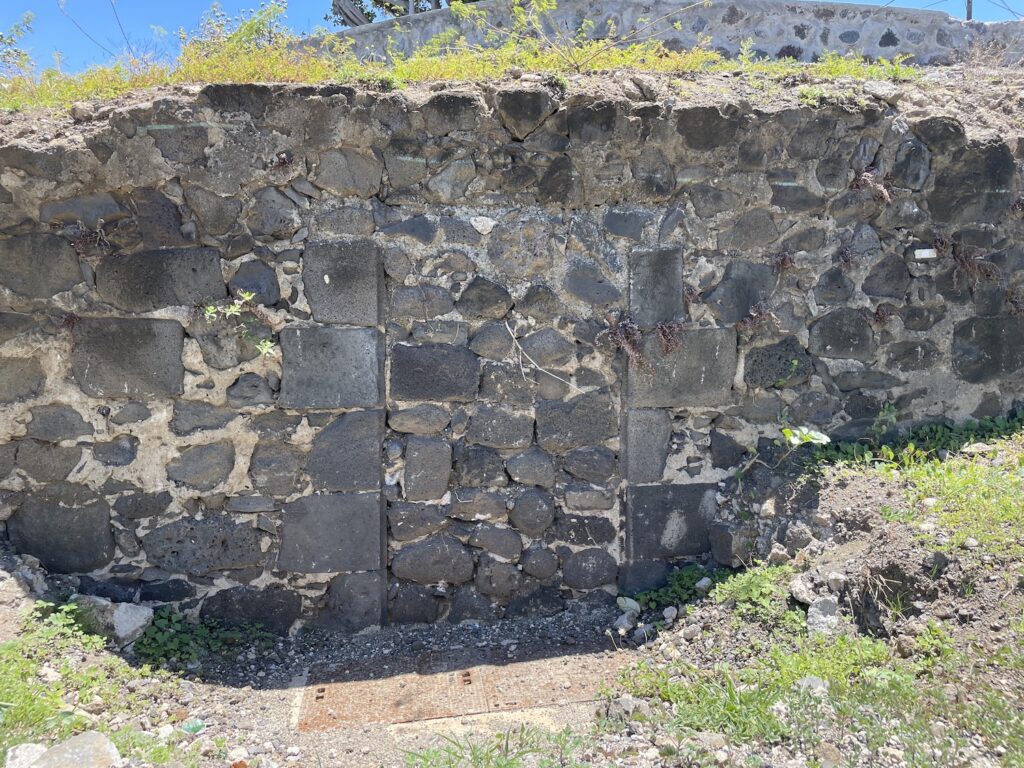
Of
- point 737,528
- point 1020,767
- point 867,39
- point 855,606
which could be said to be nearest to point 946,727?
point 1020,767

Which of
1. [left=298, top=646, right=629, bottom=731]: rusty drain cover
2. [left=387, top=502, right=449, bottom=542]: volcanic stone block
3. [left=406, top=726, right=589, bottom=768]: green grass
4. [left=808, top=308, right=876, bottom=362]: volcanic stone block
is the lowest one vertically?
[left=298, top=646, right=629, bottom=731]: rusty drain cover

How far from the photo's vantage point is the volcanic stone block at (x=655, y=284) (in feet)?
12.2

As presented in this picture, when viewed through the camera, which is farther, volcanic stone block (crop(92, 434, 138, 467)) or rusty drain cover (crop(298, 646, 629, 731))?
volcanic stone block (crop(92, 434, 138, 467))

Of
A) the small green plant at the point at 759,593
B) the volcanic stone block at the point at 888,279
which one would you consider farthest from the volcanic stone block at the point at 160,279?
the volcanic stone block at the point at 888,279

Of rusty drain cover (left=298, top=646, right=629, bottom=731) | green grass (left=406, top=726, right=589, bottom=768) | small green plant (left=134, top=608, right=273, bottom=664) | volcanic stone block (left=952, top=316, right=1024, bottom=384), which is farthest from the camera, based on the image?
volcanic stone block (left=952, top=316, right=1024, bottom=384)

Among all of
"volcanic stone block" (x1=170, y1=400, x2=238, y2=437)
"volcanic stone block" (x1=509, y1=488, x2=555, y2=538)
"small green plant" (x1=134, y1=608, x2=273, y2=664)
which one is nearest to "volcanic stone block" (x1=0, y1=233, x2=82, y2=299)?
"volcanic stone block" (x1=170, y1=400, x2=238, y2=437)

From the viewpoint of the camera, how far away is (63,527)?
344cm

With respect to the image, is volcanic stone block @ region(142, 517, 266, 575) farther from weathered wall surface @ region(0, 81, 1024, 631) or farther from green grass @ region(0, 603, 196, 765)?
green grass @ region(0, 603, 196, 765)

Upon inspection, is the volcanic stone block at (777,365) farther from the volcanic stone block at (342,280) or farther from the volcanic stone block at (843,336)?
the volcanic stone block at (342,280)

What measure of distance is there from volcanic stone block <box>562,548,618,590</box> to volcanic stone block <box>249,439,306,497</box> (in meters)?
1.37

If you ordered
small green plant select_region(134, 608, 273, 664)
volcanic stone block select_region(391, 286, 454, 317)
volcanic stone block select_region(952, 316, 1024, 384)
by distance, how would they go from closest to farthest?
1. small green plant select_region(134, 608, 273, 664)
2. volcanic stone block select_region(391, 286, 454, 317)
3. volcanic stone block select_region(952, 316, 1024, 384)

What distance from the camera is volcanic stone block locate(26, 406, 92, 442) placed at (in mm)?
3408

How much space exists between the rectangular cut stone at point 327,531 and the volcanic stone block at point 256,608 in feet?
0.46

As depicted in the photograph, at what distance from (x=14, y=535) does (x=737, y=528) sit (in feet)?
10.8
